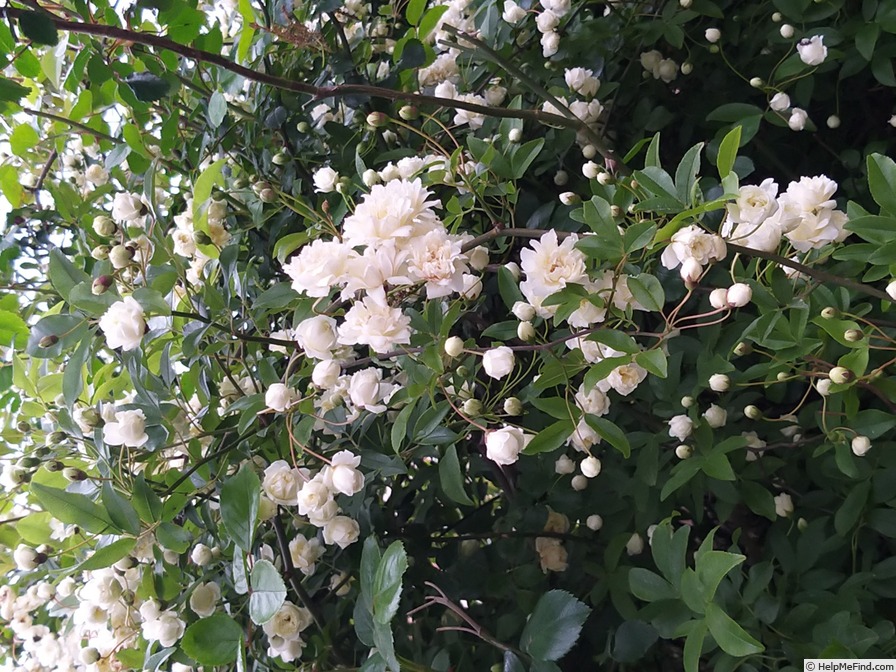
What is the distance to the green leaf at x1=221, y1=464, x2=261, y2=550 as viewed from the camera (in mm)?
629

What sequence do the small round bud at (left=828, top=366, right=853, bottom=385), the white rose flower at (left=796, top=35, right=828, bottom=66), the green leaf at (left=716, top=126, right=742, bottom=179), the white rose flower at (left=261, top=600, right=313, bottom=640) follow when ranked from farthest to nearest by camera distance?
the white rose flower at (left=796, top=35, right=828, bottom=66) → the white rose flower at (left=261, top=600, right=313, bottom=640) → the small round bud at (left=828, top=366, right=853, bottom=385) → the green leaf at (left=716, top=126, right=742, bottom=179)

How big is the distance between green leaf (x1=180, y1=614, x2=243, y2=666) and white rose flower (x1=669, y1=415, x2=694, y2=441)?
1.55 ft

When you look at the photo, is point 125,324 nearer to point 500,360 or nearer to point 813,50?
point 500,360

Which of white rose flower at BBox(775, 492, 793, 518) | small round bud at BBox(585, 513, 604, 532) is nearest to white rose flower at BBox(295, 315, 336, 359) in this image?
small round bud at BBox(585, 513, 604, 532)

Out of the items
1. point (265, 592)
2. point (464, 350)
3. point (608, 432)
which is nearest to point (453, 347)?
point (464, 350)

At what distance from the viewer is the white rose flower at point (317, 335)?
0.62 metres

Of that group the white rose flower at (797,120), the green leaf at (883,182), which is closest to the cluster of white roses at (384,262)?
the green leaf at (883,182)

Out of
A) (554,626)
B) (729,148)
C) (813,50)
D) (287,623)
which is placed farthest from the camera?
(813,50)

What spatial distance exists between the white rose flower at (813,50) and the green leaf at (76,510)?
0.92 m

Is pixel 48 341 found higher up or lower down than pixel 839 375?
higher up

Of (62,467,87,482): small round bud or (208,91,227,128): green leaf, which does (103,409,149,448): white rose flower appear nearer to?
(62,467,87,482): small round bud

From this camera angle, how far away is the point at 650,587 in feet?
2.31

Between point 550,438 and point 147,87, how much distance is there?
0.56 m

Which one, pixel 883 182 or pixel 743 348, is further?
pixel 743 348
